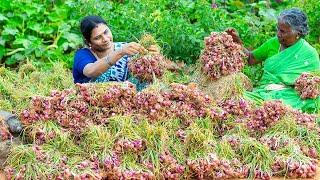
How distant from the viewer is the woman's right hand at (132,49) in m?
5.28

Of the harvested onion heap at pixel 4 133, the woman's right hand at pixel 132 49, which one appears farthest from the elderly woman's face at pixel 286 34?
the harvested onion heap at pixel 4 133

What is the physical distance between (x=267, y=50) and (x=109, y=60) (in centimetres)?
→ 170

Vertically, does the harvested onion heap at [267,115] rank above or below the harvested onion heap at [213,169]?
above

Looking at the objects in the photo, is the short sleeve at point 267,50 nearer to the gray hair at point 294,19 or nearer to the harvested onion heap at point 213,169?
the gray hair at point 294,19

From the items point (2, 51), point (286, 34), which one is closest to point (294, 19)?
point (286, 34)

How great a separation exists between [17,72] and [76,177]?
3007 mm

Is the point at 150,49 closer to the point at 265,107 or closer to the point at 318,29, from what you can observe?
the point at 265,107

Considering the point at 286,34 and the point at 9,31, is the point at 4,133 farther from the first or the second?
the point at 9,31

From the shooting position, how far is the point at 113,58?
17.7 feet

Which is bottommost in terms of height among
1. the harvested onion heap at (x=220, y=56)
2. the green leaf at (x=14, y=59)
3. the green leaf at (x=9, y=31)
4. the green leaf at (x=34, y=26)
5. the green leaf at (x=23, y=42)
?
the green leaf at (x=14, y=59)

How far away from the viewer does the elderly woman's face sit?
5.83 m

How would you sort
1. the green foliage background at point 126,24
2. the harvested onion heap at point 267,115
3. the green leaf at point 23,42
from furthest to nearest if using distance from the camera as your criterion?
1. the green leaf at point 23,42
2. the green foliage background at point 126,24
3. the harvested onion heap at point 267,115

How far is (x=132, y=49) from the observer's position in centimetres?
528

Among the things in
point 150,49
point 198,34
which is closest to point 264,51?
point 198,34
